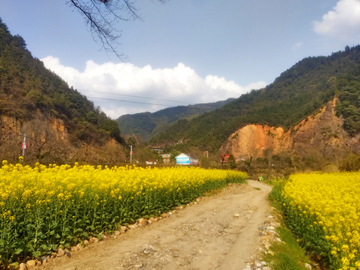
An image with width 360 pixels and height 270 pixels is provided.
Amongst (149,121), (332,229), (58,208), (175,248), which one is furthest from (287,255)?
(149,121)

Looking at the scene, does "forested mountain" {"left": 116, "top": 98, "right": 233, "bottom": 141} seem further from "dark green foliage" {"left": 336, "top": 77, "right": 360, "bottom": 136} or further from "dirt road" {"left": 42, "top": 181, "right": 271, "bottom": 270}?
"dirt road" {"left": 42, "top": 181, "right": 271, "bottom": 270}

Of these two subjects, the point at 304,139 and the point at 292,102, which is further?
the point at 292,102

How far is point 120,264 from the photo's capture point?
453 cm

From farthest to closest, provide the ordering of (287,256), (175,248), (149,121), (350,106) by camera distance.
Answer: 1. (149,121)
2. (350,106)
3. (175,248)
4. (287,256)

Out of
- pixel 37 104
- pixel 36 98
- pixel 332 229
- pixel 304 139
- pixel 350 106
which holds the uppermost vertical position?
pixel 350 106

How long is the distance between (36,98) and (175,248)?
4438cm

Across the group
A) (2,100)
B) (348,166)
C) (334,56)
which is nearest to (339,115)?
(348,166)

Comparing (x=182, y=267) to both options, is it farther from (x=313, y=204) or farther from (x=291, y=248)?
(x=313, y=204)

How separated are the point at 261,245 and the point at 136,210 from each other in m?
3.71

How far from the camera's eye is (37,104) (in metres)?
42.1

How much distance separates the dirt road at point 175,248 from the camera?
4656mm

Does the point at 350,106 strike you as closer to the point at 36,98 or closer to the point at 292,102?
the point at 292,102

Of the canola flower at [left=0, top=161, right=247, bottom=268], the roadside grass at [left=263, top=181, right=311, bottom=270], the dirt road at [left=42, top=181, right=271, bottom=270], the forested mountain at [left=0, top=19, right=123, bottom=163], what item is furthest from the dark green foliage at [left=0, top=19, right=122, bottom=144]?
the roadside grass at [left=263, top=181, right=311, bottom=270]

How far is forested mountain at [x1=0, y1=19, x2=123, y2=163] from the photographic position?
36938mm
